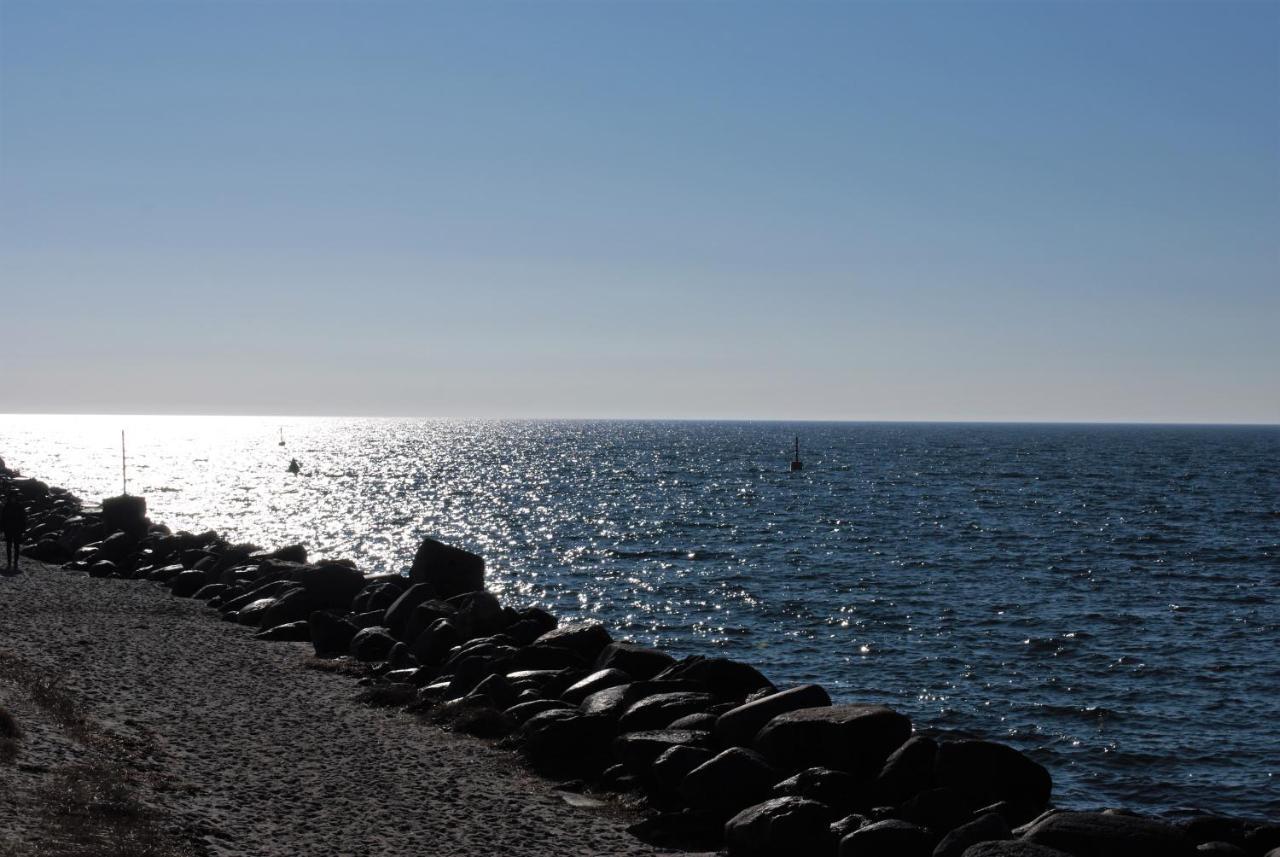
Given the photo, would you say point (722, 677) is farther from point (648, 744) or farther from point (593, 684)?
point (648, 744)

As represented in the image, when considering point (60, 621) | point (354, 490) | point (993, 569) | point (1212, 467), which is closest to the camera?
point (60, 621)

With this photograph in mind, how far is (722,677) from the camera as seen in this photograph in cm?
1973

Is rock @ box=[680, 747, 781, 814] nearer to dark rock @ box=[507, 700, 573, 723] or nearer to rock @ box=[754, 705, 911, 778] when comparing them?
rock @ box=[754, 705, 911, 778]

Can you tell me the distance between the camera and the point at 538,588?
42219 mm

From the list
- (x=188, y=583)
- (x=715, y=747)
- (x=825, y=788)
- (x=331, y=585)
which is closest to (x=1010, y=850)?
(x=825, y=788)

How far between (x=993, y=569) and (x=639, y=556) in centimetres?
1614

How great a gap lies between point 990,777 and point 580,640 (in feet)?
34.7

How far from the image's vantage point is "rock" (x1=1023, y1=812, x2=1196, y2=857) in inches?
480

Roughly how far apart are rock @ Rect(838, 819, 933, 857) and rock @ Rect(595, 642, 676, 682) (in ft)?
27.8

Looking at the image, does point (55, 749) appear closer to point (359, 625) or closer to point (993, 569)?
point (359, 625)

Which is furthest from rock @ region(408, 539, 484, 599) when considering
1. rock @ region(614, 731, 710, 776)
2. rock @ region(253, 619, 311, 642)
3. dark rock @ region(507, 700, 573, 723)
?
rock @ region(614, 731, 710, 776)

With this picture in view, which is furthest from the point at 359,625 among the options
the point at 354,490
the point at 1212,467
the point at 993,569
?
the point at 1212,467

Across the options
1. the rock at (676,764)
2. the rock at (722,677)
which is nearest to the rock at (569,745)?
the rock at (676,764)

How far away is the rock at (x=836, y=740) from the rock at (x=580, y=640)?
7.53 metres
